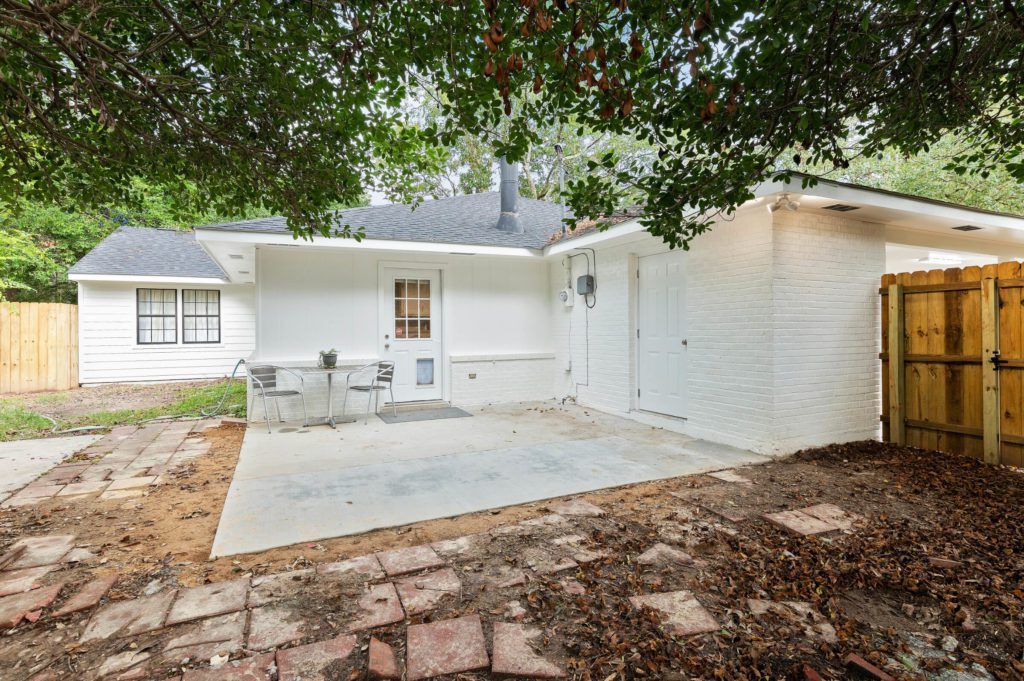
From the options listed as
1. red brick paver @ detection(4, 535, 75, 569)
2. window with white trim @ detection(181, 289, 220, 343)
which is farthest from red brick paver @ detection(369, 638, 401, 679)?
window with white trim @ detection(181, 289, 220, 343)

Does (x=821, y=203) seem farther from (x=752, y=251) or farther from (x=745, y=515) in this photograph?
(x=745, y=515)

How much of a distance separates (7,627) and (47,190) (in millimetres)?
2795

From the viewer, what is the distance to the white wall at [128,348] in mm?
10234

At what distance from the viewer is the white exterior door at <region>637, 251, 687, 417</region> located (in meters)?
6.09

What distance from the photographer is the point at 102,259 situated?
34.6 feet

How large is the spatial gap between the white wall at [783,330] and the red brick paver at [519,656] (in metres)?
3.77

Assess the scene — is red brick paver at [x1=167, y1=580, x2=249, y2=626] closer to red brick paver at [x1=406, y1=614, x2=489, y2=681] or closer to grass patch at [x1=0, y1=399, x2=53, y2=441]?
red brick paver at [x1=406, y1=614, x2=489, y2=681]

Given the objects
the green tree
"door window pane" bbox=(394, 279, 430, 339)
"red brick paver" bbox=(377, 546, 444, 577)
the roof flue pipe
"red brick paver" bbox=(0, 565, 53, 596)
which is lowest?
"red brick paver" bbox=(0, 565, 53, 596)

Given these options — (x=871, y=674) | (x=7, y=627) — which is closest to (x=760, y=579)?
(x=871, y=674)

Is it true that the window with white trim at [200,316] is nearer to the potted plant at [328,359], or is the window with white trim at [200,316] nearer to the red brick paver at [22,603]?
the potted plant at [328,359]

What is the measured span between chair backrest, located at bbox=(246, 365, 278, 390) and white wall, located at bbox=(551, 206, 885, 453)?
16.7 feet

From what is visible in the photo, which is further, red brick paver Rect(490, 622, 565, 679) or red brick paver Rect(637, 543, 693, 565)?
red brick paver Rect(637, 543, 693, 565)

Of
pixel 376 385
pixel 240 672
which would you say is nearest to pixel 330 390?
pixel 376 385

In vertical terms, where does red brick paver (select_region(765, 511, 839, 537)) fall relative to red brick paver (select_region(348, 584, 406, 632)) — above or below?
above
